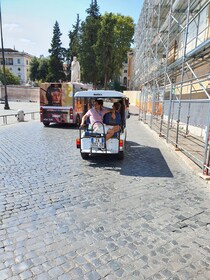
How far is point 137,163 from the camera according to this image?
6711 millimetres

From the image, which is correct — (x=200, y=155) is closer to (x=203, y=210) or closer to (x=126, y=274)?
(x=203, y=210)

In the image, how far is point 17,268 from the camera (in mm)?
2564

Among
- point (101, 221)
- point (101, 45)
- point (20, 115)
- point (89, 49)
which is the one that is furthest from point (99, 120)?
point (89, 49)

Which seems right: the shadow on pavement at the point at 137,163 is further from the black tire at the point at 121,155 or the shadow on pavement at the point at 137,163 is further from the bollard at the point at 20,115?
the bollard at the point at 20,115

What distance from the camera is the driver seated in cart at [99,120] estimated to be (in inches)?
254

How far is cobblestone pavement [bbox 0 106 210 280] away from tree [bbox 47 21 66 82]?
4736 centimetres

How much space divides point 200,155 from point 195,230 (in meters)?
4.57

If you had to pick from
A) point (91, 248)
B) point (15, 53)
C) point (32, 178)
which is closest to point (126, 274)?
point (91, 248)

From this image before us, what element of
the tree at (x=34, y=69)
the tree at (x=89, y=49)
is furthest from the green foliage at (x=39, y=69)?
the tree at (x=89, y=49)

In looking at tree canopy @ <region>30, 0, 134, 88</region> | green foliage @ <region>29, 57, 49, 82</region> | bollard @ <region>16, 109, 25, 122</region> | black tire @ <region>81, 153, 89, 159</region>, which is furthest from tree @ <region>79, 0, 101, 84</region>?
black tire @ <region>81, 153, 89, 159</region>

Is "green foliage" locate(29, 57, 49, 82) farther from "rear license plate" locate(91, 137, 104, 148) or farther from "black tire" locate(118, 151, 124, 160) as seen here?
"rear license plate" locate(91, 137, 104, 148)

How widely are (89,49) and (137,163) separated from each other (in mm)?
34357

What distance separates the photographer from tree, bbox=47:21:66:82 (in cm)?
5106

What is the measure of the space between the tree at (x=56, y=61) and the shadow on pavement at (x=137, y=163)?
152ft
